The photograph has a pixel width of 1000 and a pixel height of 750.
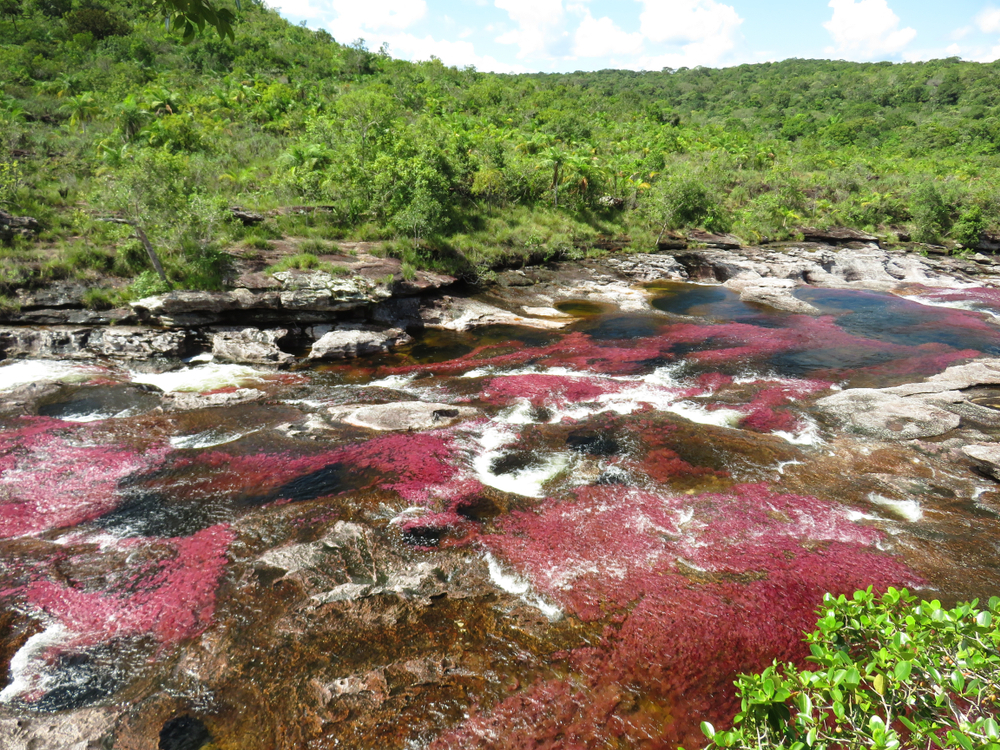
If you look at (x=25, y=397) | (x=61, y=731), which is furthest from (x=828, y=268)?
(x=25, y=397)

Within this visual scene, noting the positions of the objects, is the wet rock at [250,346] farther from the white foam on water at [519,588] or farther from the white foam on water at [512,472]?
the white foam on water at [519,588]

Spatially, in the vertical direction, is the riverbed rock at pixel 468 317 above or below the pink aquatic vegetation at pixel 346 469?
above

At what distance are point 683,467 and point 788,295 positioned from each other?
31925mm

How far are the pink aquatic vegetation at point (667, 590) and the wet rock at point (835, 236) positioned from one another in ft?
202

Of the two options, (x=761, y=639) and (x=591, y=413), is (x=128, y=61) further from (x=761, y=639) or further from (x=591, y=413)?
(x=761, y=639)

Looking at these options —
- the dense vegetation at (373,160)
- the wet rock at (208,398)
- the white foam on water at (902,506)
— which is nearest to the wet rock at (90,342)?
the dense vegetation at (373,160)

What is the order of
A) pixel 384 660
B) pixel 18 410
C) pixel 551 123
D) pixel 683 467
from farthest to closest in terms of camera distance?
pixel 551 123
pixel 18 410
pixel 683 467
pixel 384 660

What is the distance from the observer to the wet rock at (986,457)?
Result: 52.4ft

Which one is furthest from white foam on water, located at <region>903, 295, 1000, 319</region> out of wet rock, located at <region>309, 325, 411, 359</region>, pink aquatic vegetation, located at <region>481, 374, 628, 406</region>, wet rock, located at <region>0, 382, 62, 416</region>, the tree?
wet rock, located at <region>0, 382, 62, 416</region>

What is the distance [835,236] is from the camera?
6097cm

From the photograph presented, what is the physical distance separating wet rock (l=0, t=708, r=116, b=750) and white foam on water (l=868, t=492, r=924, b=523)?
20.5 m

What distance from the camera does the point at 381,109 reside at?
58219 mm

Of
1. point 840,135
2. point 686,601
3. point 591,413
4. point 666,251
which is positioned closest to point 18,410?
point 591,413

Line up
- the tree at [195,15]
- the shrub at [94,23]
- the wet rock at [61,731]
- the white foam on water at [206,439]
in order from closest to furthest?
the tree at [195,15]
the wet rock at [61,731]
the white foam on water at [206,439]
the shrub at [94,23]
